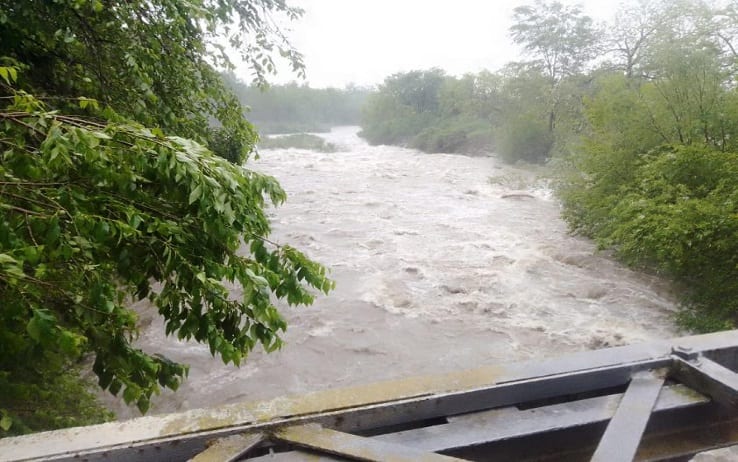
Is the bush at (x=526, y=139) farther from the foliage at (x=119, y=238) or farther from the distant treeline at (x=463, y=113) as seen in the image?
the foliage at (x=119, y=238)

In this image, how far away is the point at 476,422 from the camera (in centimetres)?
159

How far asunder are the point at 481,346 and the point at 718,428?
5.67 m

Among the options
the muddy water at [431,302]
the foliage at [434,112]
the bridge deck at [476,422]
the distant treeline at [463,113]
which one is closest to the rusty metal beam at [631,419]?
the bridge deck at [476,422]

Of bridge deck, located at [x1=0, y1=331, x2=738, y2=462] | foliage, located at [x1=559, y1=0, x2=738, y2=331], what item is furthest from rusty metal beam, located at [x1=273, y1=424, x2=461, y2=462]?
foliage, located at [x1=559, y1=0, x2=738, y2=331]

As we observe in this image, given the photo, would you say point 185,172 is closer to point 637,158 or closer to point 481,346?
point 481,346

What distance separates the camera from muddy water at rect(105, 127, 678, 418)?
6.71 m

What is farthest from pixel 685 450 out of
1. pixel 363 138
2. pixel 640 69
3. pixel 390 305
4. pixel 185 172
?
pixel 363 138

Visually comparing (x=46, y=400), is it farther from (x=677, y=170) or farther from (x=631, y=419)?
(x=677, y=170)

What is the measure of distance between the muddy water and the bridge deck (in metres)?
4.90

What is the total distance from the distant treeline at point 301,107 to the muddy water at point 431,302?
38767 millimetres

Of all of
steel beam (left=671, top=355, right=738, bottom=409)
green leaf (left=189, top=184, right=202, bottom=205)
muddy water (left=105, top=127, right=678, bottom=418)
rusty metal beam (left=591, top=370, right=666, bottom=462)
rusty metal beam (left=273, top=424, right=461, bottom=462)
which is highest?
green leaf (left=189, top=184, right=202, bottom=205)

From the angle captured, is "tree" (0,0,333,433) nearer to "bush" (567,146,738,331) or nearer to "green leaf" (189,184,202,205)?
"green leaf" (189,184,202,205)

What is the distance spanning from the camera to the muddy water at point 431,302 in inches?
264

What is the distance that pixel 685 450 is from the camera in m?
1.64
